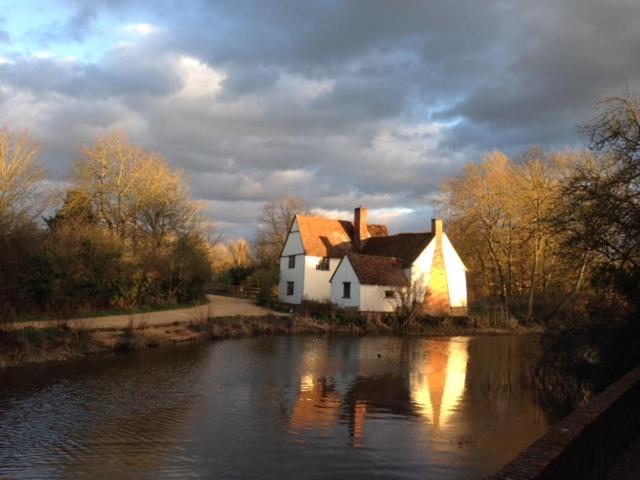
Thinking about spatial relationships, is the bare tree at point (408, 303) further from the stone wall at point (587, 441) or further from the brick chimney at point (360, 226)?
the stone wall at point (587, 441)

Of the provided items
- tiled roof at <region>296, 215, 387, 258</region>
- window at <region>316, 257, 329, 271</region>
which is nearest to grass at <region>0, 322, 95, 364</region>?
tiled roof at <region>296, 215, 387, 258</region>

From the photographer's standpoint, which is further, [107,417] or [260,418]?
[260,418]

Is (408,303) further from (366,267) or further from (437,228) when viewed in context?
(437,228)

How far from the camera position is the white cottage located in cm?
3569

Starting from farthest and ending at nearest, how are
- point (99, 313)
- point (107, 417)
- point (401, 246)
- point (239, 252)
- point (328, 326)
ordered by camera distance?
1. point (239, 252)
2. point (401, 246)
3. point (328, 326)
4. point (99, 313)
5. point (107, 417)

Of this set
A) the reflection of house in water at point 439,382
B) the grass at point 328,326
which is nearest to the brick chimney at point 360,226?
the grass at point 328,326

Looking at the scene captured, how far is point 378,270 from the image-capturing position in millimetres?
36469

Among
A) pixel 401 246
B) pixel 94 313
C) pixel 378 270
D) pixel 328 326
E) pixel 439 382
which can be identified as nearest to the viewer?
pixel 439 382

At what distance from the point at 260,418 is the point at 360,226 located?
33.5 metres

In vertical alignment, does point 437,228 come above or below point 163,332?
above

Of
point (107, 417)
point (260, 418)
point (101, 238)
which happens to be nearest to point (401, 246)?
point (101, 238)

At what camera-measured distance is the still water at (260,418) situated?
8.91 m

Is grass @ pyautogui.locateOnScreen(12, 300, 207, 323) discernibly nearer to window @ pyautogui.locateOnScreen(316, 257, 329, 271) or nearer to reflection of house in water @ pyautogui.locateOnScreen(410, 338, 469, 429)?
window @ pyautogui.locateOnScreen(316, 257, 329, 271)

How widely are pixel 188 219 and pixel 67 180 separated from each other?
8.72m
